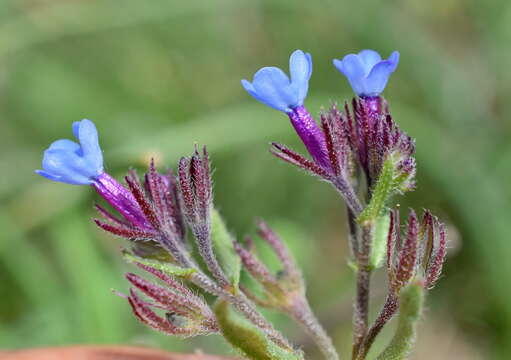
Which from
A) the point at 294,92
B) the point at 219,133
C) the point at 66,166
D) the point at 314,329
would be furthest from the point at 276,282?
the point at 219,133

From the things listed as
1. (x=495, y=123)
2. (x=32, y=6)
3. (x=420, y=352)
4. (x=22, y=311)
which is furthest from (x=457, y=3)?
(x=22, y=311)

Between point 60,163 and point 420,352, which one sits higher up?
point 60,163

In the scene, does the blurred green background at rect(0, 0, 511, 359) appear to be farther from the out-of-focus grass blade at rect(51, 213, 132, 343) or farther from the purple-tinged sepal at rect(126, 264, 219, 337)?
the purple-tinged sepal at rect(126, 264, 219, 337)

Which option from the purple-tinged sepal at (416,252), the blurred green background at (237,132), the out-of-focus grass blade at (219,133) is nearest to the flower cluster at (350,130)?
the purple-tinged sepal at (416,252)

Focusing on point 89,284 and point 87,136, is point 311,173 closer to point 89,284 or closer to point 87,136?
point 87,136

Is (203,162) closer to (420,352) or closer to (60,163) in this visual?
(60,163)

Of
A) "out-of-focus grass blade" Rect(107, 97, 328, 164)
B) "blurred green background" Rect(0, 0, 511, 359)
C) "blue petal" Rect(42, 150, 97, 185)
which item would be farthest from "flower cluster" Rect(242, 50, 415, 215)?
"out-of-focus grass blade" Rect(107, 97, 328, 164)

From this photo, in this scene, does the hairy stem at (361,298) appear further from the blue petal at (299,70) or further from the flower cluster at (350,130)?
the blue petal at (299,70)
